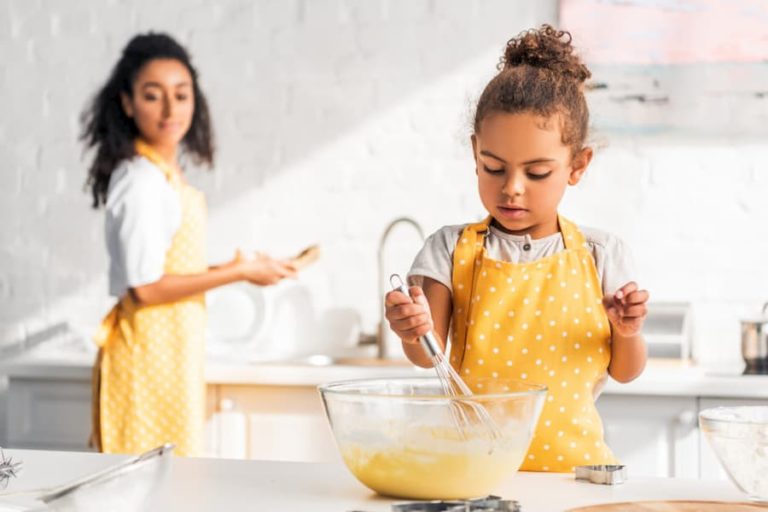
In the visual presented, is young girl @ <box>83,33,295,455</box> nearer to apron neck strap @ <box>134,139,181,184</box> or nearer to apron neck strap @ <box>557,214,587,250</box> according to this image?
apron neck strap @ <box>134,139,181,184</box>

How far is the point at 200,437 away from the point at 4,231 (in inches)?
50.1

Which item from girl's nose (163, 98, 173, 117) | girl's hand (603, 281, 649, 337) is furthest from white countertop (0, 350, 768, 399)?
girl's hand (603, 281, 649, 337)

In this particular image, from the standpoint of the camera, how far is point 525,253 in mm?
1544

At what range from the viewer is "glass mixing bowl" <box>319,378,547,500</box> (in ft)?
3.25

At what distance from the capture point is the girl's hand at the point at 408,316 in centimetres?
120

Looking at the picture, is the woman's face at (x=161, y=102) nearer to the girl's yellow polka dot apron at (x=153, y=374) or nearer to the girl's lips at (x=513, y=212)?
the girl's yellow polka dot apron at (x=153, y=374)

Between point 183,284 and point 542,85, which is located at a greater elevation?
point 542,85

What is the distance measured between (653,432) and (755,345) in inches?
13.4

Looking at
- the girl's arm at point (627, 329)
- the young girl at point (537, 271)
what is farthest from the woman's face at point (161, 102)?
the girl's arm at point (627, 329)

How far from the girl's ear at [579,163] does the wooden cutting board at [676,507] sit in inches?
23.6

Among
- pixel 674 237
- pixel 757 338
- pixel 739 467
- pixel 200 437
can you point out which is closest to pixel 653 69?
pixel 674 237

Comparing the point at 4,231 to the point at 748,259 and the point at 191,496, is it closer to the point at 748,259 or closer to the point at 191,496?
the point at 748,259

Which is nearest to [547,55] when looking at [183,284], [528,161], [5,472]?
[528,161]

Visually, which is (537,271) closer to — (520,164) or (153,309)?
(520,164)
